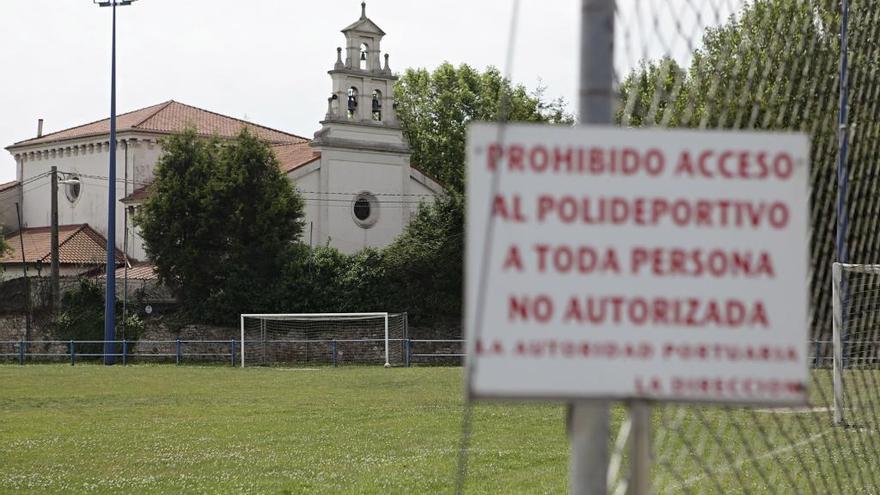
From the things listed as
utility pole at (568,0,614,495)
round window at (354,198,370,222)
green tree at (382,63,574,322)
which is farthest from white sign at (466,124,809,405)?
round window at (354,198,370,222)

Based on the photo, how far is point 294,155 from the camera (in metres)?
53.7

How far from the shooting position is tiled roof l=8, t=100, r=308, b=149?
2204 inches

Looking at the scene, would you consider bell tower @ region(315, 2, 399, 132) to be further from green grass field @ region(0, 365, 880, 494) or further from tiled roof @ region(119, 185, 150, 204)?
green grass field @ region(0, 365, 880, 494)

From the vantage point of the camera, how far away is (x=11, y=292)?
43.1 m

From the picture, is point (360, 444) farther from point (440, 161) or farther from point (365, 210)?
point (440, 161)

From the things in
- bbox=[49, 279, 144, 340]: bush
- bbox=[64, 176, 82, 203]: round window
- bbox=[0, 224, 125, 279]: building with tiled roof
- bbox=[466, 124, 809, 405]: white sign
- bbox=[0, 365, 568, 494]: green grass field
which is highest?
bbox=[64, 176, 82, 203]: round window

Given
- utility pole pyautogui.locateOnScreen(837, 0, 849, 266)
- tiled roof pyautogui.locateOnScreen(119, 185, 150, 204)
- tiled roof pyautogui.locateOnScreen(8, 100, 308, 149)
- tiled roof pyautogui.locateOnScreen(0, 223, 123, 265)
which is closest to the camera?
utility pole pyautogui.locateOnScreen(837, 0, 849, 266)

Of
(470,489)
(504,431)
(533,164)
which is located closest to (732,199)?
(533,164)

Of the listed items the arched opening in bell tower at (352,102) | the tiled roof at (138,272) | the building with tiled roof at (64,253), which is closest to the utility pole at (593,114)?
the tiled roof at (138,272)

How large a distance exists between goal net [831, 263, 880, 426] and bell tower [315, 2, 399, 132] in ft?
115

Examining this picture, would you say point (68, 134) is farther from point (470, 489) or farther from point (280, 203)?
point (470, 489)

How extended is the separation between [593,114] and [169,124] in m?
56.1

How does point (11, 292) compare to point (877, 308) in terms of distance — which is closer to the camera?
point (877, 308)

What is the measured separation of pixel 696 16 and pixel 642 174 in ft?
4.75
